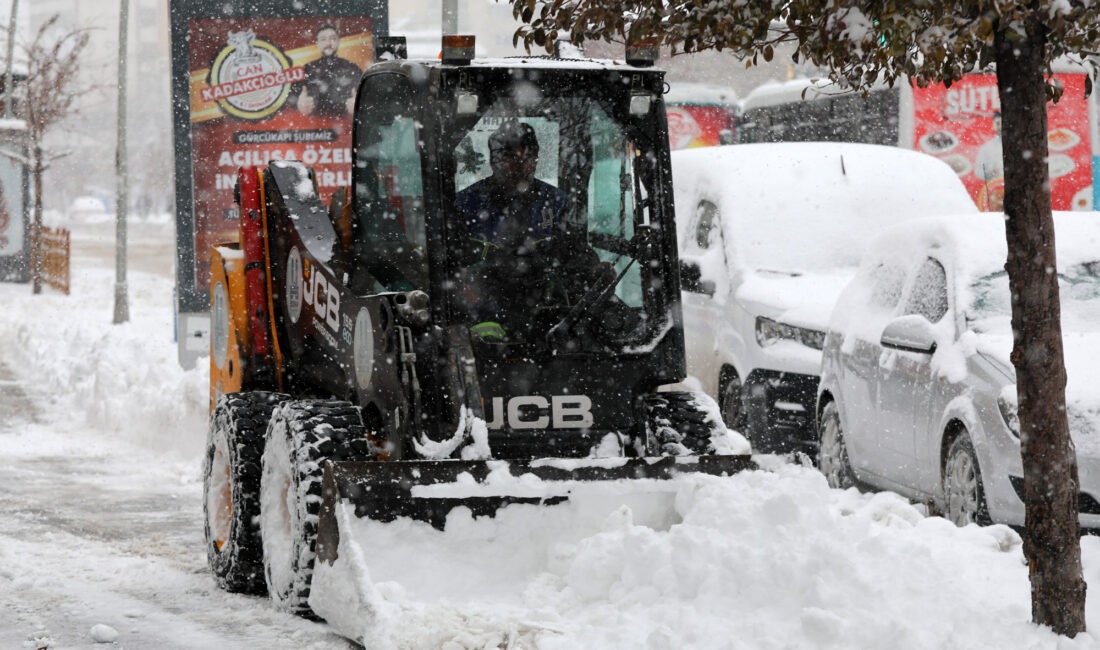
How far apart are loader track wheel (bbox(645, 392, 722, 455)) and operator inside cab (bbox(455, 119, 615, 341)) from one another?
625mm

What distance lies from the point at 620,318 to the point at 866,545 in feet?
4.69

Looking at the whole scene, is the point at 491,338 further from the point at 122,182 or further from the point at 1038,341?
the point at 122,182

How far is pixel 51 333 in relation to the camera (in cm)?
2034

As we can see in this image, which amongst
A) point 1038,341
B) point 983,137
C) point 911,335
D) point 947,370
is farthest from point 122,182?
point 1038,341

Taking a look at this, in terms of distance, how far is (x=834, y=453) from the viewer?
961 cm

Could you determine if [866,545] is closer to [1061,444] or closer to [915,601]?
[915,601]

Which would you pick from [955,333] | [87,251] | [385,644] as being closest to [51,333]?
[955,333]

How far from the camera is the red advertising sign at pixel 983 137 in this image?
18469mm

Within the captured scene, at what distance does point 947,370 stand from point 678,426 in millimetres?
1880

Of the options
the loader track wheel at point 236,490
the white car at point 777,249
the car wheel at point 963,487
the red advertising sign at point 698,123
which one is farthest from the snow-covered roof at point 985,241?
the red advertising sign at point 698,123

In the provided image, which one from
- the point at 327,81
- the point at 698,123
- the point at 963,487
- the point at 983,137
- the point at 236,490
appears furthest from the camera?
the point at 698,123

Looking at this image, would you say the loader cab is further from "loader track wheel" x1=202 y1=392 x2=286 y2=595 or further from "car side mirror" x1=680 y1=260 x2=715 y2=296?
"car side mirror" x1=680 y1=260 x2=715 y2=296

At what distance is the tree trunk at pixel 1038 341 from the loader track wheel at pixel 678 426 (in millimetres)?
1582

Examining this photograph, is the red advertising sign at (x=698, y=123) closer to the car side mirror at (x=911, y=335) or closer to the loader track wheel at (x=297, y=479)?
the car side mirror at (x=911, y=335)
